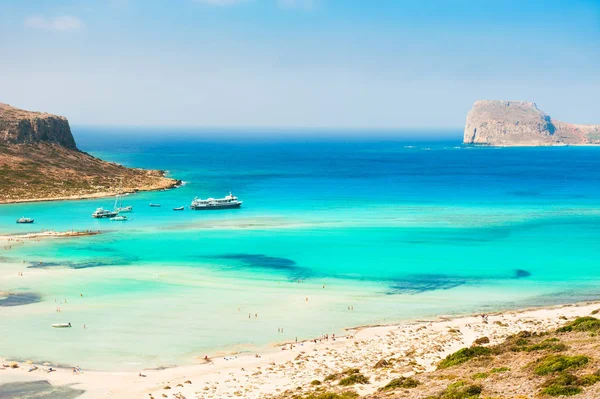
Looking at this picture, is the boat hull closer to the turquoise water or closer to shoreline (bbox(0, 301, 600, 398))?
the turquoise water

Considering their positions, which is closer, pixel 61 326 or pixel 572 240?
pixel 61 326

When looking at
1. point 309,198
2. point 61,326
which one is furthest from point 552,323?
point 309,198

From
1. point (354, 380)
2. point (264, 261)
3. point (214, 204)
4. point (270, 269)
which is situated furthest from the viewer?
point (214, 204)

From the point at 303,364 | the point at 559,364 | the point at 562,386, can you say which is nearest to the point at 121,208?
the point at 303,364

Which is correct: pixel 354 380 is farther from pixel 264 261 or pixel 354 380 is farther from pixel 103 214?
pixel 103 214

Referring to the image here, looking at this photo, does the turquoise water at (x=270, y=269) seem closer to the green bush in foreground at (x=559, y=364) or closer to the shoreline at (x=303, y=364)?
the shoreline at (x=303, y=364)

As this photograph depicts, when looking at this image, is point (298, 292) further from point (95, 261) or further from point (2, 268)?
point (2, 268)
